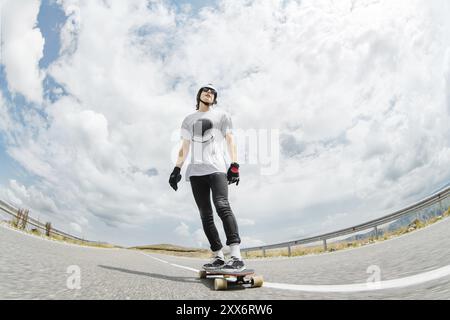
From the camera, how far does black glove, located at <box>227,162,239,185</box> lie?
364 cm

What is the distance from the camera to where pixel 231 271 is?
2.86m

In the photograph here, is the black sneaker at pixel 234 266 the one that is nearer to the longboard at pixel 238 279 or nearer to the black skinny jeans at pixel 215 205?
the longboard at pixel 238 279

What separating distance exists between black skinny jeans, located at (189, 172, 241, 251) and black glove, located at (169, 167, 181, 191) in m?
0.27

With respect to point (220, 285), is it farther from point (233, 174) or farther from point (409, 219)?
point (409, 219)

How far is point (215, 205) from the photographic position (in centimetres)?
→ 344

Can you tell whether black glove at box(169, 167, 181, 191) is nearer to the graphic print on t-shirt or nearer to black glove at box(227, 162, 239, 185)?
the graphic print on t-shirt

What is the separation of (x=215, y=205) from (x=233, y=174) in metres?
0.49

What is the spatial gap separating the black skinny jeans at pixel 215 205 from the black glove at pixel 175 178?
27 cm

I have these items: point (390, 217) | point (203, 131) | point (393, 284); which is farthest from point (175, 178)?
point (390, 217)

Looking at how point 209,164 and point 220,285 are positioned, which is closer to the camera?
point 220,285

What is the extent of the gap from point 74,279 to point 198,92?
2.88 meters

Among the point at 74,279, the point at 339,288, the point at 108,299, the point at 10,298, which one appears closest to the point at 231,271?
the point at 339,288

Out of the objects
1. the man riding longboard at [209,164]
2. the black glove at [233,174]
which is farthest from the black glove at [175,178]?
the black glove at [233,174]
